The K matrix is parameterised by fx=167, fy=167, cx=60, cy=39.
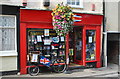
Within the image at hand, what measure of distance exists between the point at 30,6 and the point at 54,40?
226 centimetres

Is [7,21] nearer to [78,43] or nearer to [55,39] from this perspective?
[55,39]

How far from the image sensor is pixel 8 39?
336 inches

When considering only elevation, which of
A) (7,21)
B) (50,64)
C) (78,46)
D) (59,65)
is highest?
(7,21)

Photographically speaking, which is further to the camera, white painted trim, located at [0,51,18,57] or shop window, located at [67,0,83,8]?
shop window, located at [67,0,83,8]

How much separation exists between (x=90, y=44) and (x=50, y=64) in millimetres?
3062

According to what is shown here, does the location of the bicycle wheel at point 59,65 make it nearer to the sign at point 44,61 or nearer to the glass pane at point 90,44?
the sign at point 44,61

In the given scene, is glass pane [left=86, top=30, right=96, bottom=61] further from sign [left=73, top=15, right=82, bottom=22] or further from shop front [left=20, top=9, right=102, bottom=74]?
sign [left=73, top=15, right=82, bottom=22]

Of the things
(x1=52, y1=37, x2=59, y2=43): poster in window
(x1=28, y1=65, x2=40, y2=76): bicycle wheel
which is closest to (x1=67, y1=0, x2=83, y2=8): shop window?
(x1=52, y1=37, x2=59, y2=43): poster in window

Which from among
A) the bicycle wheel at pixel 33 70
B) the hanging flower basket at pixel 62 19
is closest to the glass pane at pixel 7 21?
the hanging flower basket at pixel 62 19

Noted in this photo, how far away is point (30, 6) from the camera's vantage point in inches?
345

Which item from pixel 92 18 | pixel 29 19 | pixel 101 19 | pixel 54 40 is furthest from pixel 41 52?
pixel 101 19

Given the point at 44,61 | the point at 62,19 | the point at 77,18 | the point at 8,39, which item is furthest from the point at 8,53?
the point at 77,18

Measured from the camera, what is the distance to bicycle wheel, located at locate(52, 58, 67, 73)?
9.11 metres

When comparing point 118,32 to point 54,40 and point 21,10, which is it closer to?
point 54,40
